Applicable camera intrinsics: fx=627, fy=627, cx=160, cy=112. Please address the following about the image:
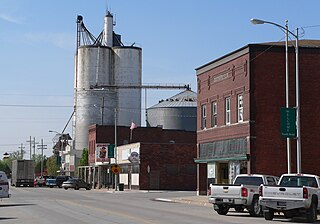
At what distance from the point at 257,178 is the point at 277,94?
1433cm

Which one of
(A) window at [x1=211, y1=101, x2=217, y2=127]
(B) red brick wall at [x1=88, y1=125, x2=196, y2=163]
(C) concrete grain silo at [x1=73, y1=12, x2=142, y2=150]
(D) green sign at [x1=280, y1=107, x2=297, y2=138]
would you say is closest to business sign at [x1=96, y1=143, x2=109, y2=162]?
(B) red brick wall at [x1=88, y1=125, x2=196, y2=163]

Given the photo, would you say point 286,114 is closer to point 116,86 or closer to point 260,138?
point 260,138

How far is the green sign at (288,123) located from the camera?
32.3 metres

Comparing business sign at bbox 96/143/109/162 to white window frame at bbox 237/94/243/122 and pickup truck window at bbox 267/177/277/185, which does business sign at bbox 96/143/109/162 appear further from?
pickup truck window at bbox 267/177/277/185

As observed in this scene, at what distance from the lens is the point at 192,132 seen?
9669 centimetres

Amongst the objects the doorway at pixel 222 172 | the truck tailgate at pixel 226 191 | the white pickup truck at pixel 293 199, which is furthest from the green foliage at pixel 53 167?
the white pickup truck at pixel 293 199

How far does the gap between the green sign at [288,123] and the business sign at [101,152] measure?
49.5 meters

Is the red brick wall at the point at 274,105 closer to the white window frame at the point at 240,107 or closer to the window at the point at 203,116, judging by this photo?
the white window frame at the point at 240,107

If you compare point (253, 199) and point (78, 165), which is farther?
point (78, 165)

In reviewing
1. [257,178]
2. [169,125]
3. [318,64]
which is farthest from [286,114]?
[169,125]

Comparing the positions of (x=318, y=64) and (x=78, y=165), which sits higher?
(x=318, y=64)

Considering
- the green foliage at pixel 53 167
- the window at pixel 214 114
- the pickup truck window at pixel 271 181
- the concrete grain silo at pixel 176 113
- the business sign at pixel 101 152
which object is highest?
the concrete grain silo at pixel 176 113

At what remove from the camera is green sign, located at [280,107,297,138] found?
3228 cm

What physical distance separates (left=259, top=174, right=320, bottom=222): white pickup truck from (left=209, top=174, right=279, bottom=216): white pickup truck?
247 centimetres
